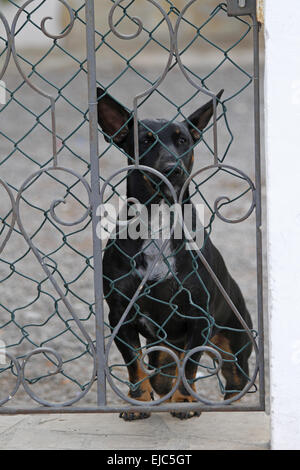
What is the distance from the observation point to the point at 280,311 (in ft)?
7.36

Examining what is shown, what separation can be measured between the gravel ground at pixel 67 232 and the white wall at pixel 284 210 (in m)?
0.70

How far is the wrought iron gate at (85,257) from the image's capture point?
236cm

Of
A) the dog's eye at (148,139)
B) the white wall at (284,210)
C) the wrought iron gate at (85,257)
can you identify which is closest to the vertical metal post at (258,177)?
the wrought iron gate at (85,257)

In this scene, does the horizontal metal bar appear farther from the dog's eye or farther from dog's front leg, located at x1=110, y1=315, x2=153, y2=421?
the dog's eye

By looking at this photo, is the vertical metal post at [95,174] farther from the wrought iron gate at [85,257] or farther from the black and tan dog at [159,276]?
the black and tan dog at [159,276]

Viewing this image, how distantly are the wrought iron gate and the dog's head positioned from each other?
0.17 feet

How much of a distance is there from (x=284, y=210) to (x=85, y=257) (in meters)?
0.88

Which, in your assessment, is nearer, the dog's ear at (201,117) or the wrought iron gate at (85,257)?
the wrought iron gate at (85,257)

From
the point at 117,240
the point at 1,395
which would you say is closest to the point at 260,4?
the point at 117,240

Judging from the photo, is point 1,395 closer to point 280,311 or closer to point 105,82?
point 280,311

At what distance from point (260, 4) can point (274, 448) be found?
142cm

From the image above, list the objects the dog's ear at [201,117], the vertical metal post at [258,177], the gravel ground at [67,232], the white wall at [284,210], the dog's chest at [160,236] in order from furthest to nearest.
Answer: the gravel ground at [67,232] < the dog's chest at [160,236] < the dog's ear at [201,117] < the vertical metal post at [258,177] < the white wall at [284,210]

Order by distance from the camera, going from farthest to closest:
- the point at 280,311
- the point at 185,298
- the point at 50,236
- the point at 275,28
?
the point at 50,236
the point at 185,298
the point at 280,311
the point at 275,28

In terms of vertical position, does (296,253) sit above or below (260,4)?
below
